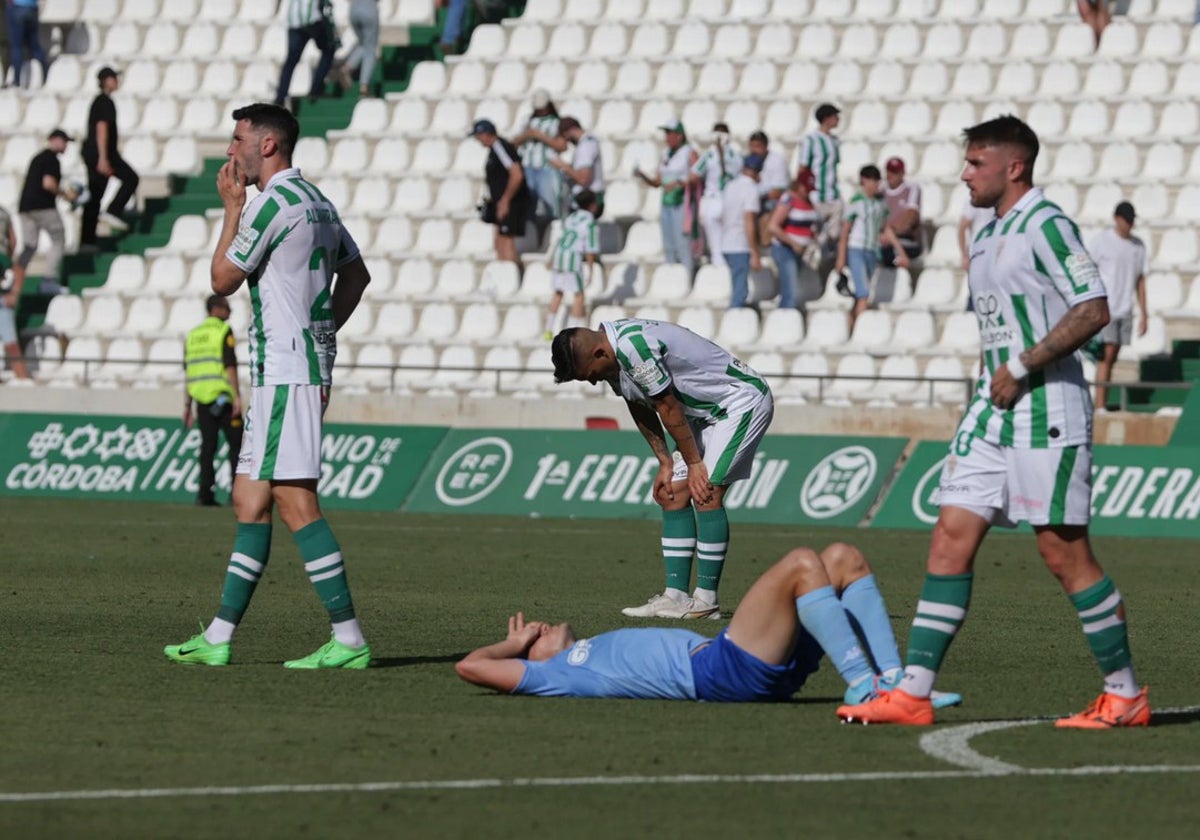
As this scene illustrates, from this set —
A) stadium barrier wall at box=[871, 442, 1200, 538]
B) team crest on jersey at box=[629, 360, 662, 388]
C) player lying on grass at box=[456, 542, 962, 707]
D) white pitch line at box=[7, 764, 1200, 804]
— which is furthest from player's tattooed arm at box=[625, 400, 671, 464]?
stadium barrier wall at box=[871, 442, 1200, 538]

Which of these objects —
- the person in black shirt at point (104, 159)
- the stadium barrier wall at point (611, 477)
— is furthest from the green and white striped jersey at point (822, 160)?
the person in black shirt at point (104, 159)

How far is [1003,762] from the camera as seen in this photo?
26.4ft

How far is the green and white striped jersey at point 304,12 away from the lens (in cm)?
3144

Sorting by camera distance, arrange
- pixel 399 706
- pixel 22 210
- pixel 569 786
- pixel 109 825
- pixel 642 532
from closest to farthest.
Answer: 1. pixel 109 825
2. pixel 569 786
3. pixel 399 706
4. pixel 642 532
5. pixel 22 210

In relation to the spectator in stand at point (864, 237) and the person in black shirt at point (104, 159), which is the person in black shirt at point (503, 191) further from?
the person in black shirt at point (104, 159)

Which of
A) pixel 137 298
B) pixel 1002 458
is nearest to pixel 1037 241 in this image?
pixel 1002 458

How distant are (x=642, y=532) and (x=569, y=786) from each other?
554 inches

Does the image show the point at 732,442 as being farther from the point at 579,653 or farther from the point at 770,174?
the point at 770,174

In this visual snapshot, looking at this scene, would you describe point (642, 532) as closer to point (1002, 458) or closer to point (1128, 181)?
point (1128, 181)

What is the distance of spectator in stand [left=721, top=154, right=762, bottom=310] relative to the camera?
26.8m

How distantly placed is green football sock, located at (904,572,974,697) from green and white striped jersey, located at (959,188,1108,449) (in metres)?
0.53

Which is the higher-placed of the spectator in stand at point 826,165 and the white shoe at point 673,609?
the spectator in stand at point 826,165

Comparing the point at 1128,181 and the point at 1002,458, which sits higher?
the point at 1128,181

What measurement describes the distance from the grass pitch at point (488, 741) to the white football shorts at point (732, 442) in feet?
3.14
